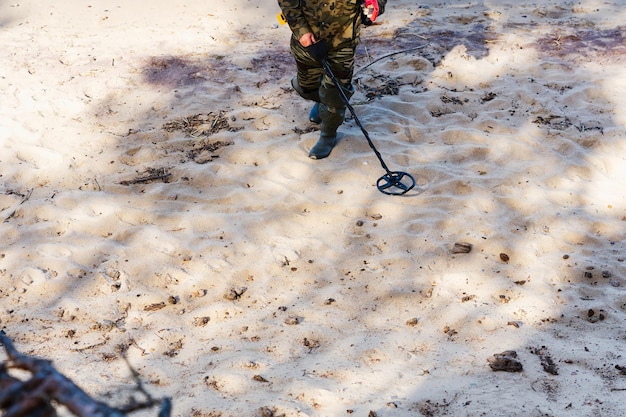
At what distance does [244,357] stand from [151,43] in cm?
488

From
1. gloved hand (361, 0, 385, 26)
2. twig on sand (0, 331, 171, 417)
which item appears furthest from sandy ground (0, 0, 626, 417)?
twig on sand (0, 331, 171, 417)

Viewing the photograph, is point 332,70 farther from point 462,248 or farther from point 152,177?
point 462,248

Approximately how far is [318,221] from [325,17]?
151 centimetres

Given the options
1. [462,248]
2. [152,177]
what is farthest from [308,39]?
[462,248]

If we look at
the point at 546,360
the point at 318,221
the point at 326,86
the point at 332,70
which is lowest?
the point at 318,221

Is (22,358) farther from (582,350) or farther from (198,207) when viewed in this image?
(198,207)

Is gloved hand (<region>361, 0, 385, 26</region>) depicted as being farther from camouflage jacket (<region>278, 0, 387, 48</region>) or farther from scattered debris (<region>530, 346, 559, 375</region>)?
scattered debris (<region>530, 346, 559, 375</region>)

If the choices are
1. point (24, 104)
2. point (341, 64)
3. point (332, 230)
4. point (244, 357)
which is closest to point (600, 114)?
point (341, 64)

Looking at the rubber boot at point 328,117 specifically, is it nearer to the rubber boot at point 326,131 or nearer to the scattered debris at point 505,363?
the rubber boot at point 326,131

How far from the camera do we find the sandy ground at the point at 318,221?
3117 mm

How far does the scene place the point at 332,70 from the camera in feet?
16.1

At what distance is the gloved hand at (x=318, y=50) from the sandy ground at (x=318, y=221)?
858 mm

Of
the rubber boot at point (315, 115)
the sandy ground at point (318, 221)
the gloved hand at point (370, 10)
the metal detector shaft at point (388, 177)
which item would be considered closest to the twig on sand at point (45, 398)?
the sandy ground at point (318, 221)

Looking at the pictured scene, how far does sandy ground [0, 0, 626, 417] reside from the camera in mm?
3117
